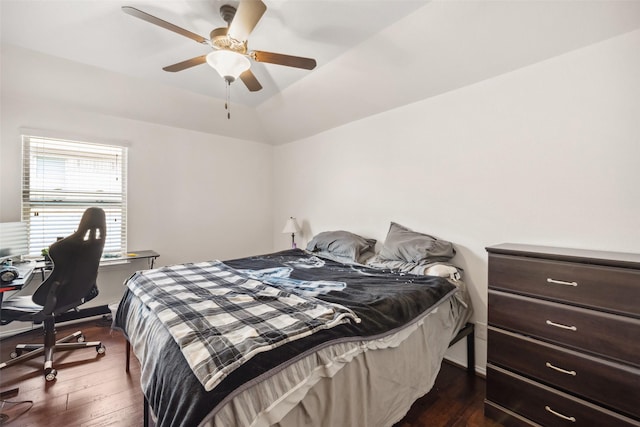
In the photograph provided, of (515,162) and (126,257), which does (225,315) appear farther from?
(126,257)

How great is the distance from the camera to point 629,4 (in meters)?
1.55

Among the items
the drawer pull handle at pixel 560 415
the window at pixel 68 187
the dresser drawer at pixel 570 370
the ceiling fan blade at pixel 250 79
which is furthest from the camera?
the window at pixel 68 187

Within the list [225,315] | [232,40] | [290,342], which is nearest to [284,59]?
[232,40]

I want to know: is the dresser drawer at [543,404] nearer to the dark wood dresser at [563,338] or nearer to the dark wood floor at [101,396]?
the dark wood dresser at [563,338]

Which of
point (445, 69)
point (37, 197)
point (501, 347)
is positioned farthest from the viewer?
point (37, 197)

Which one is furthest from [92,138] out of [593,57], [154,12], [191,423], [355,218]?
[593,57]

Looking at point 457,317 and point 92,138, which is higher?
point 92,138

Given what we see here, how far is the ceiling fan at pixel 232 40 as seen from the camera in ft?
4.93

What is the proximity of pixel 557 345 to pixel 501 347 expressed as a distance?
11.3 inches

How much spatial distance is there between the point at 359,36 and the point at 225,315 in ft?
7.51

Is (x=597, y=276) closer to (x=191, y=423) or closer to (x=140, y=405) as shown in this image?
(x=191, y=423)

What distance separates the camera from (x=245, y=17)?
154cm

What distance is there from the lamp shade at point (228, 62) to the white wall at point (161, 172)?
1.88m

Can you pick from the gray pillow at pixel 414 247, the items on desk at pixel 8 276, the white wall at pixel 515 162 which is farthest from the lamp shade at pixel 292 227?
the items on desk at pixel 8 276
